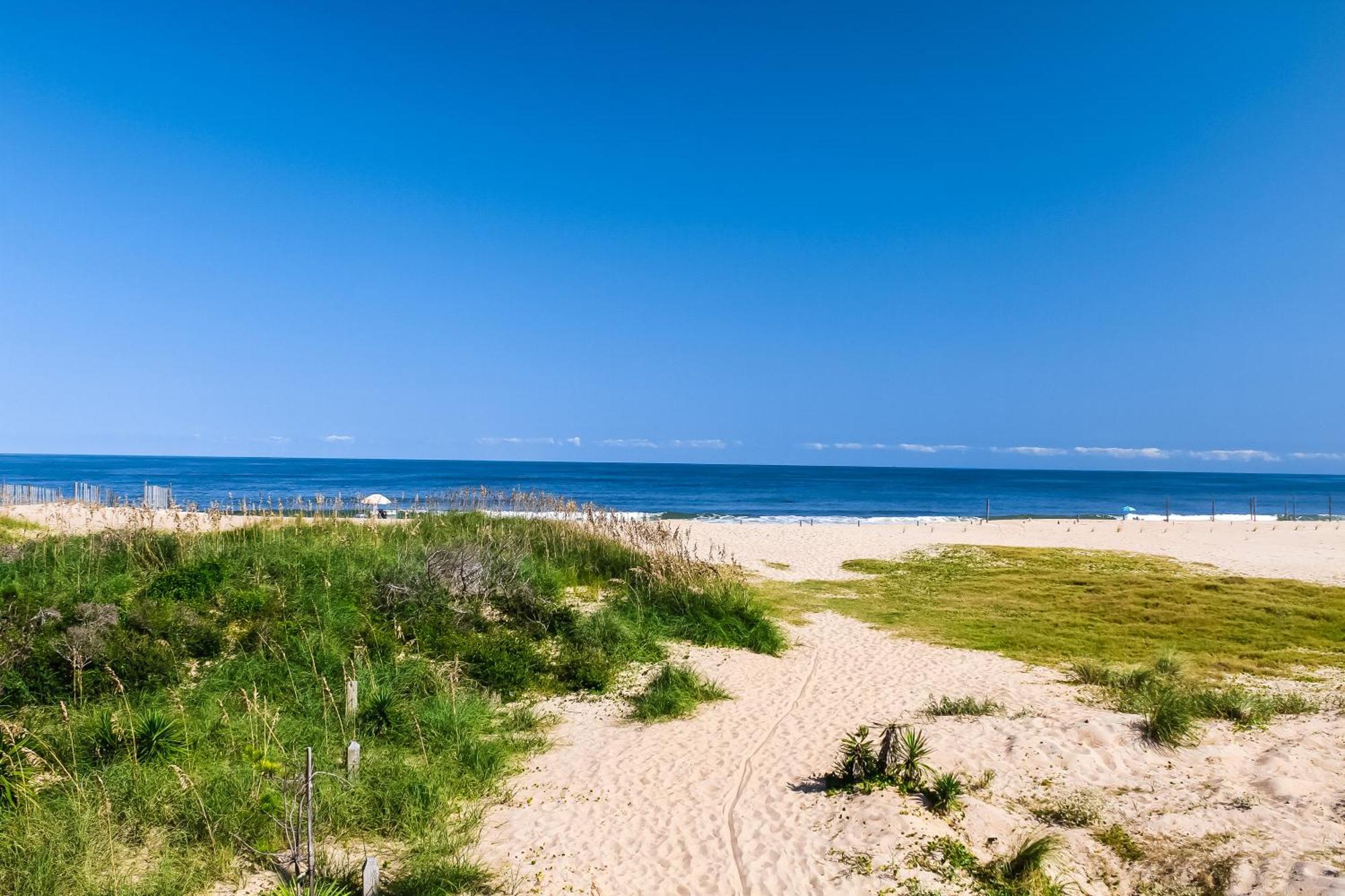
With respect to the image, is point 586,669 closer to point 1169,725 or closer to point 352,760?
point 352,760

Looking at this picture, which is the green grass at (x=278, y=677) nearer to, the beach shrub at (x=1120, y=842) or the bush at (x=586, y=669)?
the bush at (x=586, y=669)

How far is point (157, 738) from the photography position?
6.90 m

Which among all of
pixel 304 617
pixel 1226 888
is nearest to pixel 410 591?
pixel 304 617

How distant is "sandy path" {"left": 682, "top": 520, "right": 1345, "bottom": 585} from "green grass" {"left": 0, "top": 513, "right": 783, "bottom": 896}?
9689 mm

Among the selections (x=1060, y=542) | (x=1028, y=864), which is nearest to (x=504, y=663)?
(x=1028, y=864)

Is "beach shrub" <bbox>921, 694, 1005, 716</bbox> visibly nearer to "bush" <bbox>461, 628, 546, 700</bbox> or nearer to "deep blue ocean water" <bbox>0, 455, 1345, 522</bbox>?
"bush" <bbox>461, 628, 546, 700</bbox>

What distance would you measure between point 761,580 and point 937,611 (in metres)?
5.38

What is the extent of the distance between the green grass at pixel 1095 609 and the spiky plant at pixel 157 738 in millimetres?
12042

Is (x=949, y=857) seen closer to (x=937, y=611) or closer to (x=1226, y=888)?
(x=1226, y=888)

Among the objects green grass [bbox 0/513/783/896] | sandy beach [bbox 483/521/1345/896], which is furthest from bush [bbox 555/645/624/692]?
sandy beach [bbox 483/521/1345/896]

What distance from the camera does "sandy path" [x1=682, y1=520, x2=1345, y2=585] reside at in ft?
78.3

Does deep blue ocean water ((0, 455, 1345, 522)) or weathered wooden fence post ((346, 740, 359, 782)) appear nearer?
weathered wooden fence post ((346, 740, 359, 782))

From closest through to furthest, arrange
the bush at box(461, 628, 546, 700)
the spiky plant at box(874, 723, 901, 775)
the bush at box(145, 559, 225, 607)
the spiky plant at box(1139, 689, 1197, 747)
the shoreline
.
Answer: the spiky plant at box(874, 723, 901, 775), the spiky plant at box(1139, 689, 1197, 747), the bush at box(461, 628, 546, 700), the bush at box(145, 559, 225, 607), the shoreline

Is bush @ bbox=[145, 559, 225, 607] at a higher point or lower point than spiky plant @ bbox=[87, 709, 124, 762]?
higher
